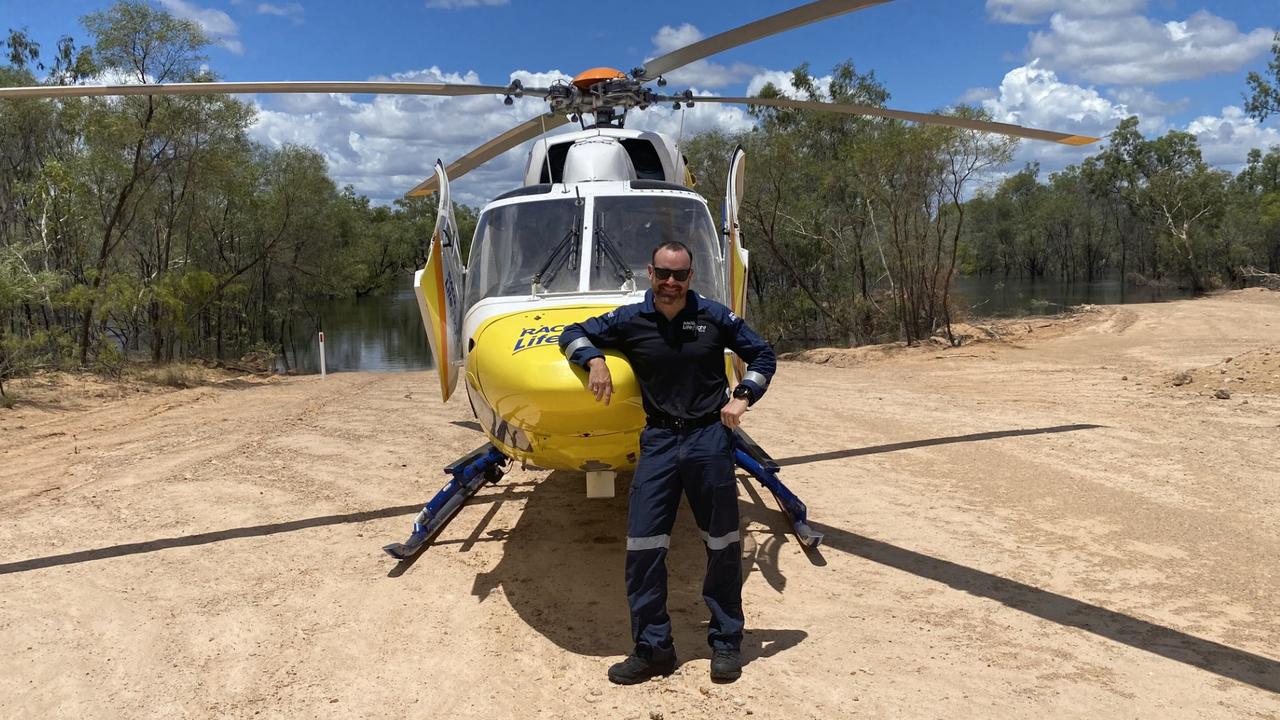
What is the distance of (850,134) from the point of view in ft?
94.9

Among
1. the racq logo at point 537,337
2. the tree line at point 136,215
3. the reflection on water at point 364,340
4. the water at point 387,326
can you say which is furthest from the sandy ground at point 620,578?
the reflection on water at point 364,340

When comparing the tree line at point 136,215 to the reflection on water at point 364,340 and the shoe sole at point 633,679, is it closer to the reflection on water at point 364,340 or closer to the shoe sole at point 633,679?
the reflection on water at point 364,340

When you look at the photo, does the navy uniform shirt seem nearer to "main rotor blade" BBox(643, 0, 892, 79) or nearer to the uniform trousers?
the uniform trousers

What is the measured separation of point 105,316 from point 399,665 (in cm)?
1614

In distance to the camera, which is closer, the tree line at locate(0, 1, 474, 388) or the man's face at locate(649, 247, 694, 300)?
the man's face at locate(649, 247, 694, 300)

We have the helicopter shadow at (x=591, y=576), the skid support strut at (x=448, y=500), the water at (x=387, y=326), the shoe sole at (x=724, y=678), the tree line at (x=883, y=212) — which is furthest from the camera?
the water at (x=387, y=326)

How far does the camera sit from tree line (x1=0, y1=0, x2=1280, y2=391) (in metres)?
16.7

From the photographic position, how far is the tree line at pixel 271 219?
16734mm

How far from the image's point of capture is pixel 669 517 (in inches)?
138

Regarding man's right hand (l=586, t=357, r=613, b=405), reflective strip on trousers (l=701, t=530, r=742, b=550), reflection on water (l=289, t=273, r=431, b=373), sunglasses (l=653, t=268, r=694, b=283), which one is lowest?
reflection on water (l=289, t=273, r=431, b=373)

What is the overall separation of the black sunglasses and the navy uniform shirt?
0.46 ft

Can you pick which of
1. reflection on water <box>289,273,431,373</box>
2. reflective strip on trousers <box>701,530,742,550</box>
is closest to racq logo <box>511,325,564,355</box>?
reflective strip on trousers <box>701,530,742,550</box>

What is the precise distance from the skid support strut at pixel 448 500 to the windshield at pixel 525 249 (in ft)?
3.43

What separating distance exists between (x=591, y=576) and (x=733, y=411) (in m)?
1.79
